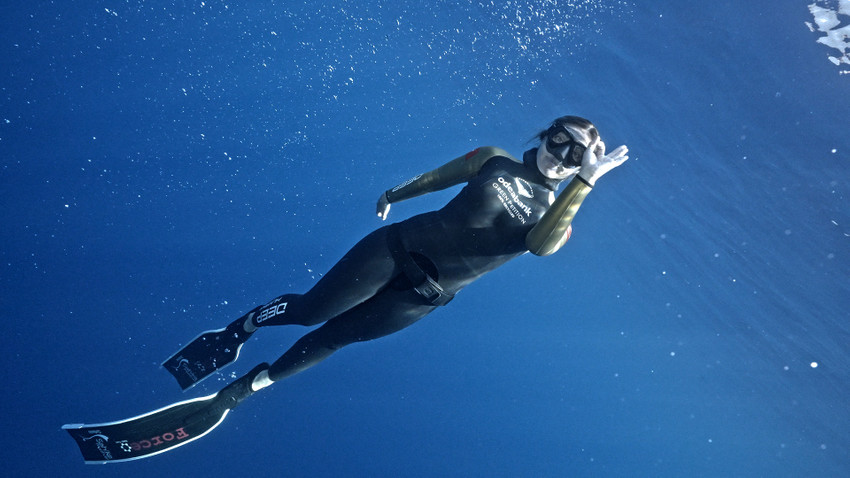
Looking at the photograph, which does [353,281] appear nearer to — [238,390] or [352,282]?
[352,282]

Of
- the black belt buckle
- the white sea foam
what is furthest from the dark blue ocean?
the black belt buckle

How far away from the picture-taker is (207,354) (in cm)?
415

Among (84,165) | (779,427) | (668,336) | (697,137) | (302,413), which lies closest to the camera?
(84,165)

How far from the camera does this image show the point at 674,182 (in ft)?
28.1

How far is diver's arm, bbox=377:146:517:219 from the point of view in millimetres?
3506

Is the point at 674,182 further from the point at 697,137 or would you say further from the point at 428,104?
the point at 428,104

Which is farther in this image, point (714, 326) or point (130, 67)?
point (714, 326)

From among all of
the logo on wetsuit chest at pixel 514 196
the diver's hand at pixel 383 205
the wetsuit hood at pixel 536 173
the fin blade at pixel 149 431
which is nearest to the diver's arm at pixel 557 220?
the logo on wetsuit chest at pixel 514 196

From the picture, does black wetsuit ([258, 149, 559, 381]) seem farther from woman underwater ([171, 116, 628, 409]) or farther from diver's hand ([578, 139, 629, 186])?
diver's hand ([578, 139, 629, 186])

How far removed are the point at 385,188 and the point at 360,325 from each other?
2.66 m

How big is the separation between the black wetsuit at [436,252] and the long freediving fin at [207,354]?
2.25 ft

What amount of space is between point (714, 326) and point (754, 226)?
2464 mm

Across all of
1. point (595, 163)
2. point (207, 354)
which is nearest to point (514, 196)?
point (595, 163)

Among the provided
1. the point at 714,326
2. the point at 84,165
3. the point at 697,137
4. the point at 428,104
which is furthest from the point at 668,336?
the point at 84,165
